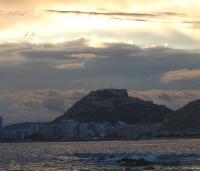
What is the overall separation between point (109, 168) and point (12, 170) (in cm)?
1807

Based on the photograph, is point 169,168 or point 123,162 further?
point 123,162

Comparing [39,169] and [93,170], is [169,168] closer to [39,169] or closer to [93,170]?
[93,170]

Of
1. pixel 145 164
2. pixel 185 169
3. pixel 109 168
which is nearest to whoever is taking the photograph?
pixel 185 169

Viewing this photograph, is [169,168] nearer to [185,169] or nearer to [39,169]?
[185,169]

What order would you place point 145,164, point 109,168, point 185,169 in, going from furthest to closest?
point 145,164 < point 109,168 < point 185,169

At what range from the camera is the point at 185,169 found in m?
113

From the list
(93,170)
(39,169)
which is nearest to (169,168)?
(93,170)

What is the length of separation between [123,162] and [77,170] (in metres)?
18.4

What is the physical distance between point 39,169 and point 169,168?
24.4m

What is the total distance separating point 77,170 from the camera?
11856cm

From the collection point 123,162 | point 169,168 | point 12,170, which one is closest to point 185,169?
point 169,168

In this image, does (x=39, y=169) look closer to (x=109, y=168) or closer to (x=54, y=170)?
(x=54, y=170)

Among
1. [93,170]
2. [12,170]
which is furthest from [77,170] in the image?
[12,170]

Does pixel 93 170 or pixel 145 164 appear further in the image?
pixel 145 164
